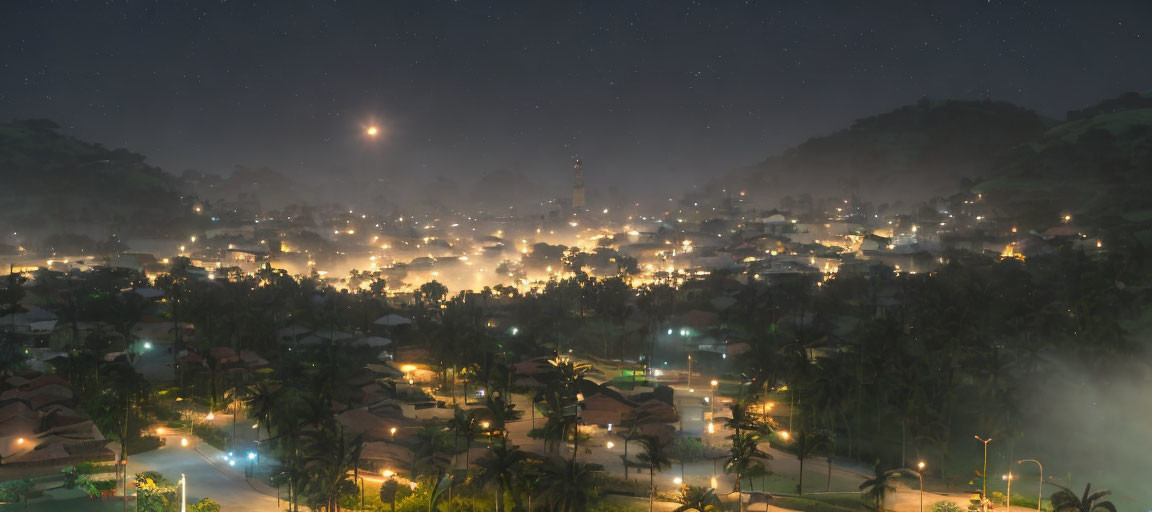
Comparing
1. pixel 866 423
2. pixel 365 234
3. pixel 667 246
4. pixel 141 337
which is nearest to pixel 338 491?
pixel 866 423

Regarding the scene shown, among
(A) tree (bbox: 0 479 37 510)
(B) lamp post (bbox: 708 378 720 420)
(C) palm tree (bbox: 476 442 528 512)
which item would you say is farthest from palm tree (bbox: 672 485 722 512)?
(A) tree (bbox: 0 479 37 510)

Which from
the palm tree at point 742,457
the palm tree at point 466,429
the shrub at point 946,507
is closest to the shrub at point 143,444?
the palm tree at point 466,429

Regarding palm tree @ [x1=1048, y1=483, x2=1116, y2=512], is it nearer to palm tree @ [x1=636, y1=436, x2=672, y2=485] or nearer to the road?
palm tree @ [x1=636, y1=436, x2=672, y2=485]

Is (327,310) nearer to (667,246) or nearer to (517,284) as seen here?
(517,284)

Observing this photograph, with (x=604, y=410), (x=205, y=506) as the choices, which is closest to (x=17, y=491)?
(x=205, y=506)

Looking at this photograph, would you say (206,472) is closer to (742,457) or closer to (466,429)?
(466,429)

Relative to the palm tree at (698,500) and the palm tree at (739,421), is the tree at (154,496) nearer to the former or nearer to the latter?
the palm tree at (698,500)
